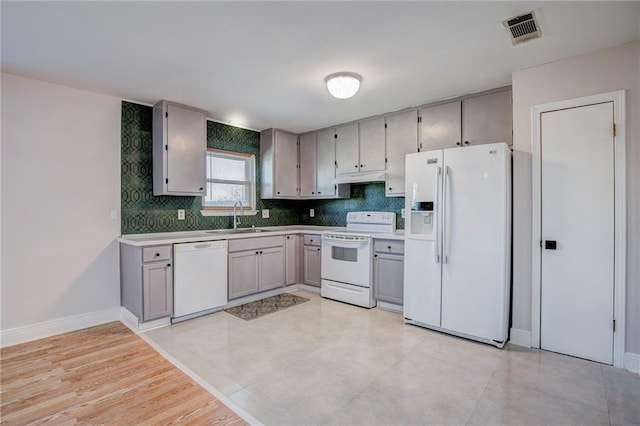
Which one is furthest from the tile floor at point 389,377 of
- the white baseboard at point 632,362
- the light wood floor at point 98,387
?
the light wood floor at point 98,387

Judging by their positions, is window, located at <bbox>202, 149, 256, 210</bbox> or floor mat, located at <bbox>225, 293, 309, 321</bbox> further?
window, located at <bbox>202, 149, 256, 210</bbox>

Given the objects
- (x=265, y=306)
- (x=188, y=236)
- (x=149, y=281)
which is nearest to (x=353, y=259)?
(x=265, y=306)

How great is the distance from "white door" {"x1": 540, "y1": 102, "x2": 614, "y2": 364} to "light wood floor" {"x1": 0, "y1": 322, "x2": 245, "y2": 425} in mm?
2659

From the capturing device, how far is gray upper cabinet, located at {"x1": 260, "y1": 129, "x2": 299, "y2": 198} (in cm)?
476

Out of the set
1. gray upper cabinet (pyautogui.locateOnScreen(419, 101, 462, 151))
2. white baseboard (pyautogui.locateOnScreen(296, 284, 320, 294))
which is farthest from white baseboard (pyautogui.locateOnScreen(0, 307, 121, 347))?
gray upper cabinet (pyautogui.locateOnScreen(419, 101, 462, 151))

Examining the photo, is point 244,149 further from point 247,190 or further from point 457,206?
point 457,206

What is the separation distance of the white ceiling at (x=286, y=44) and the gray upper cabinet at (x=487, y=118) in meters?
0.15

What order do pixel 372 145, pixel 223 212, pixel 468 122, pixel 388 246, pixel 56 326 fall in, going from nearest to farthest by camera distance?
pixel 56 326 → pixel 468 122 → pixel 388 246 → pixel 372 145 → pixel 223 212

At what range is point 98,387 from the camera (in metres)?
2.19

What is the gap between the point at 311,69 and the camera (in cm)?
282

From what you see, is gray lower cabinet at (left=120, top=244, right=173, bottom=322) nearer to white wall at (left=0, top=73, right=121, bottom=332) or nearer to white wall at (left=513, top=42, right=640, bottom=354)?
white wall at (left=0, top=73, right=121, bottom=332)

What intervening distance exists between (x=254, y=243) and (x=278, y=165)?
133cm

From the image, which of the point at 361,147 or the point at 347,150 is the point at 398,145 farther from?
the point at 347,150

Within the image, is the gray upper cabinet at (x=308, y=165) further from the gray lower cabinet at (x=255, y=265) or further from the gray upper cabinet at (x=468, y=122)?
the gray upper cabinet at (x=468, y=122)
